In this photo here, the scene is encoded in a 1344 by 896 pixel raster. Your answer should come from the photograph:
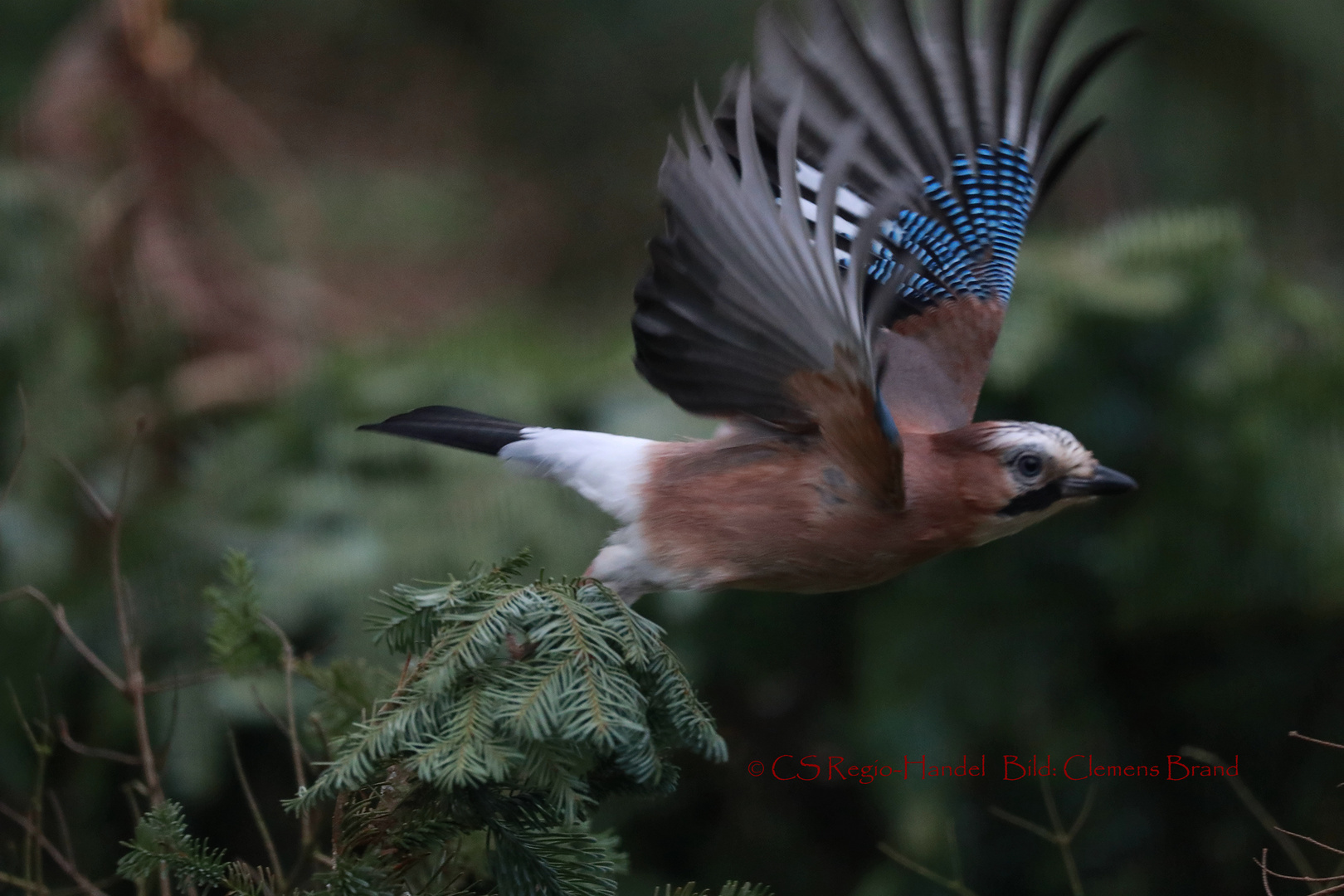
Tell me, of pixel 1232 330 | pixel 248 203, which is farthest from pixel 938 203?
pixel 248 203

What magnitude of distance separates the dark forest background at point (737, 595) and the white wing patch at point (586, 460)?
1.96 feet

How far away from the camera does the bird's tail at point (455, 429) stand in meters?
1.80

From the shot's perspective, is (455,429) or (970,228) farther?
(970,228)

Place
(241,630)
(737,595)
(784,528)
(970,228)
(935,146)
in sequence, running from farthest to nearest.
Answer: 1. (737,595)
2. (970,228)
3. (935,146)
4. (784,528)
5. (241,630)

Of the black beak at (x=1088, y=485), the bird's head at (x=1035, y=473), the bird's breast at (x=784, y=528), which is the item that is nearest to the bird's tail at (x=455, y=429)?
the bird's breast at (x=784, y=528)

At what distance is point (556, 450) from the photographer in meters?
1.91

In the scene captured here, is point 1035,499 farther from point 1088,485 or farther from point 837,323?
point 837,323

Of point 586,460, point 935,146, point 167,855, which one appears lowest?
point 167,855

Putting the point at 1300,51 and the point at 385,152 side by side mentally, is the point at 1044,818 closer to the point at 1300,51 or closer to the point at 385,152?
the point at 1300,51

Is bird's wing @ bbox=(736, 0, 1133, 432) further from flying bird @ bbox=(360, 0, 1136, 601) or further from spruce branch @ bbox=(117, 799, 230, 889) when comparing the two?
spruce branch @ bbox=(117, 799, 230, 889)

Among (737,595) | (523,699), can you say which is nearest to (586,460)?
(523,699)

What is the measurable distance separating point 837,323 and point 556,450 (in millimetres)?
660

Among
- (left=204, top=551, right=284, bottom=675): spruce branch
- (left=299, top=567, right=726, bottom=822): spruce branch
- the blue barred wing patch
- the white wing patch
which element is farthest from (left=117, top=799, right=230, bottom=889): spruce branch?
the blue barred wing patch

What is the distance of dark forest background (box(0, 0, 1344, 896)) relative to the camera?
2.63 meters
